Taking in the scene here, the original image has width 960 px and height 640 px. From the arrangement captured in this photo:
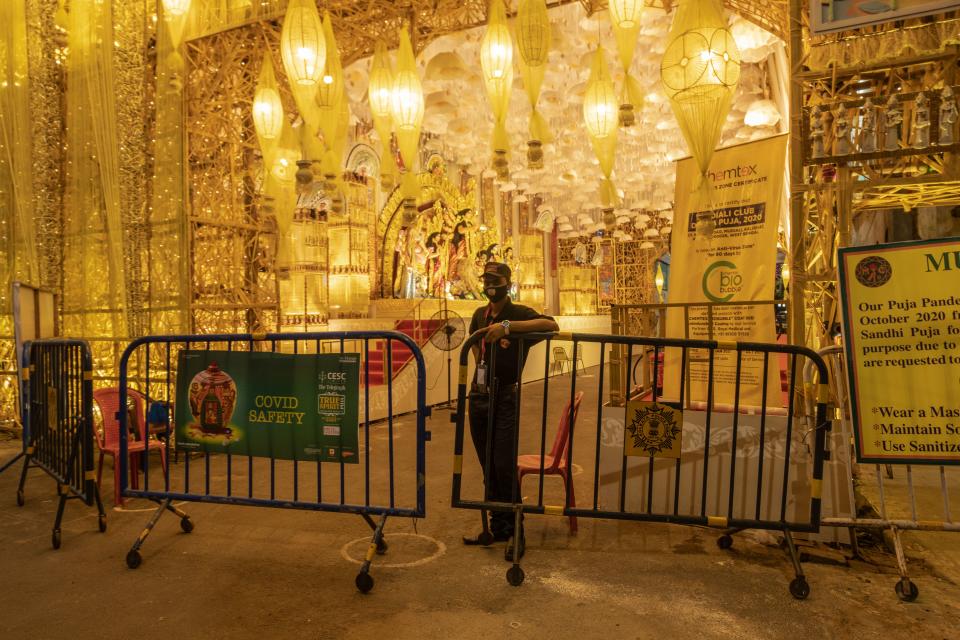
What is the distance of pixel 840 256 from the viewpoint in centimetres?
373

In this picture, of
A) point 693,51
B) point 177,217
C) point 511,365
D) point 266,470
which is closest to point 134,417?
point 266,470

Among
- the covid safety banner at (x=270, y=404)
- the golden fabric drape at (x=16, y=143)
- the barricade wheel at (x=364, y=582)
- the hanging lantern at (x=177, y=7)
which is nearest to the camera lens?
the barricade wheel at (x=364, y=582)

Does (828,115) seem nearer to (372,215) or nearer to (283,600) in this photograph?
(283,600)

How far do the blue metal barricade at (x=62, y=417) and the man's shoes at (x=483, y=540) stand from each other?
2.54 meters

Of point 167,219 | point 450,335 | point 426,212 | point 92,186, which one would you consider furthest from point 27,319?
point 426,212

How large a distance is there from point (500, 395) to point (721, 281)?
294 centimetres

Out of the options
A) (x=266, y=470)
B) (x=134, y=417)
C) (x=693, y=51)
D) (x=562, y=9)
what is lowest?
(x=266, y=470)

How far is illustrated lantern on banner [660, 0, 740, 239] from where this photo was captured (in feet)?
15.9

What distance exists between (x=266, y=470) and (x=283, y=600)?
304 centimetres

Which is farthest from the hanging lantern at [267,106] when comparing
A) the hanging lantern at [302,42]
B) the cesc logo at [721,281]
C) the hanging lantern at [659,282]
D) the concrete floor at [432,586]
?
the hanging lantern at [659,282]

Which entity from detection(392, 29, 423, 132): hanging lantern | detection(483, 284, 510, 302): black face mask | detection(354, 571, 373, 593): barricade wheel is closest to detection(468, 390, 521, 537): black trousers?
detection(483, 284, 510, 302): black face mask

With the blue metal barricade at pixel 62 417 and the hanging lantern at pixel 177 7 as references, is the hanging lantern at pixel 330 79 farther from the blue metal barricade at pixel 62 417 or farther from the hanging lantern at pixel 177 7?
the blue metal barricade at pixel 62 417

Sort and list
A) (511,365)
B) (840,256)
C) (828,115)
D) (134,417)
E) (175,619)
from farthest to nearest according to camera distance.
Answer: (134,417) → (828,115) → (511,365) → (840,256) → (175,619)

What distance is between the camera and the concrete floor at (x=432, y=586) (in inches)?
117
